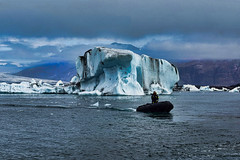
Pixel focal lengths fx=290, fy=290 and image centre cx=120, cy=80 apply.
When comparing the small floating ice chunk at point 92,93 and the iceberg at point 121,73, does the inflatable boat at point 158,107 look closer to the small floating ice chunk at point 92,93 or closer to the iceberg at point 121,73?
the iceberg at point 121,73

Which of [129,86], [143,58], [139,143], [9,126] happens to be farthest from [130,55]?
[139,143]

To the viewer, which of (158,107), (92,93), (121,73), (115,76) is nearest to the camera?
(158,107)

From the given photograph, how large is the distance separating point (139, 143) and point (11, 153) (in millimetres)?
3895

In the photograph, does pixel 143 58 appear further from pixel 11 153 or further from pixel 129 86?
pixel 11 153

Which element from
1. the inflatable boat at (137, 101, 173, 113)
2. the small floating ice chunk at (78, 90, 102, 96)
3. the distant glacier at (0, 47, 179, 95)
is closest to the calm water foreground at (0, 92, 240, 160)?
the inflatable boat at (137, 101, 173, 113)

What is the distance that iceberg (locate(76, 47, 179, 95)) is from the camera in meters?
43.2

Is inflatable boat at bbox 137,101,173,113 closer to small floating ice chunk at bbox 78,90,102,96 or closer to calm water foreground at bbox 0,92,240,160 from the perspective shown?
calm water foreground at bbox 0,92,240,160

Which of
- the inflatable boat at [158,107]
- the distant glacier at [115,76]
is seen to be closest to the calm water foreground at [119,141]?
the inflatable boat at [158,107]

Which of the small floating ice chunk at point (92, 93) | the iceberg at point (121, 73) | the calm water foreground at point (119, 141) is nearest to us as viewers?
the calm water foreground at point (119, 141)

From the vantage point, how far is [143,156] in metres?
7.83

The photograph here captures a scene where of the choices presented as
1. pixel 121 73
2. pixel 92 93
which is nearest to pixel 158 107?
pixel 121 73

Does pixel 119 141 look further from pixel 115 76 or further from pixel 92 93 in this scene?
pixel 92 93

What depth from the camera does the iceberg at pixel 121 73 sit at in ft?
142

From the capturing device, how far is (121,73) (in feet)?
144
